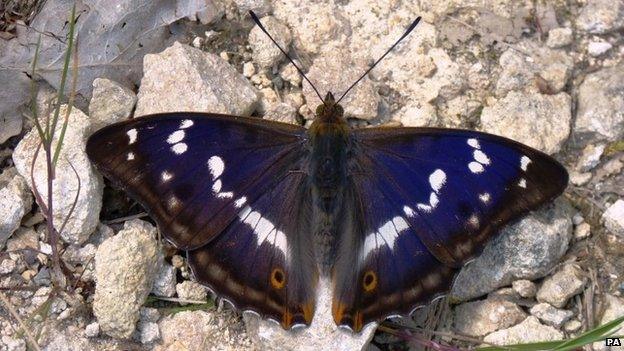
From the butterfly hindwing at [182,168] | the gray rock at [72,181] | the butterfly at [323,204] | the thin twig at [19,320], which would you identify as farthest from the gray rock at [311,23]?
the thin twig at [19,320]

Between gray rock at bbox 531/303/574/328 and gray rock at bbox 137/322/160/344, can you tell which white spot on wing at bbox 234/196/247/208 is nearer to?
gray rock at bbox 137/322/160/344

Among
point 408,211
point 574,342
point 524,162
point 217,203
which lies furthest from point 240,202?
point 574,342

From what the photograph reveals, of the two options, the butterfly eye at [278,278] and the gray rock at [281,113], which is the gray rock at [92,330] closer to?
the butterfly eye at [278,278]

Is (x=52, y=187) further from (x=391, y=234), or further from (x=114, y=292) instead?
(x=391, y=234)

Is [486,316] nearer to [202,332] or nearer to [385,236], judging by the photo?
[385,236]

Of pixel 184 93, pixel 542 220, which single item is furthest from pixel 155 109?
pixel 542 220

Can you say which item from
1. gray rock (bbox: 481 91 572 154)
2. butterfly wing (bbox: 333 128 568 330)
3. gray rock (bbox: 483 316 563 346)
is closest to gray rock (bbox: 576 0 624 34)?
gray rock (bbox: 481 91 572 154)
